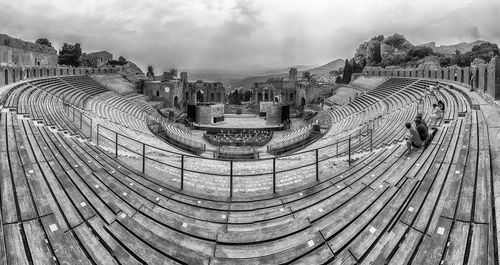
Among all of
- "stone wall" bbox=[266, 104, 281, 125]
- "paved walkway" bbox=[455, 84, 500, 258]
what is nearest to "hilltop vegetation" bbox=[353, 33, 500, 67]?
"stone wall" bbox=[266, 104, 281, 125]

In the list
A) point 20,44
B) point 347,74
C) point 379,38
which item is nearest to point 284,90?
point 347,74

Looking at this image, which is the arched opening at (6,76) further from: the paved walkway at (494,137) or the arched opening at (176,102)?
the arched opening at (176,102)

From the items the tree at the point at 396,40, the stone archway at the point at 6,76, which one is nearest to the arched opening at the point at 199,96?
the stone archway at the point at 6,76

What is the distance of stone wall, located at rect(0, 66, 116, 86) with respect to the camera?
659 inches

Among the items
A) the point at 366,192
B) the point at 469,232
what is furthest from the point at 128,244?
the point at 469,232

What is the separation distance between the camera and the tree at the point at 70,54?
47.4 meters

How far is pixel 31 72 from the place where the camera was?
2141 centimetres

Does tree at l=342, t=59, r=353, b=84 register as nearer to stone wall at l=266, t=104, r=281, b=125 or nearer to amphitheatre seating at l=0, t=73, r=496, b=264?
stone wall at l=266, t=104, r=281, b=125

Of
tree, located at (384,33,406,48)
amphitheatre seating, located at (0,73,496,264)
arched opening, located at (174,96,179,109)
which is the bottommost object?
amphitheatre seating, located at (0,73,496,264)

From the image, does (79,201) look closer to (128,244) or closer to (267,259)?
(128,244)

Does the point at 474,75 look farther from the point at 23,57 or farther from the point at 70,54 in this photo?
the point at 70,54

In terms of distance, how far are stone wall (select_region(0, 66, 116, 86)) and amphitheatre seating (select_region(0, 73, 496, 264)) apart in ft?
48.3

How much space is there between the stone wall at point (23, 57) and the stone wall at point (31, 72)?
9.62 m

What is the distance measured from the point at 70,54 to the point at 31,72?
1248 inches
